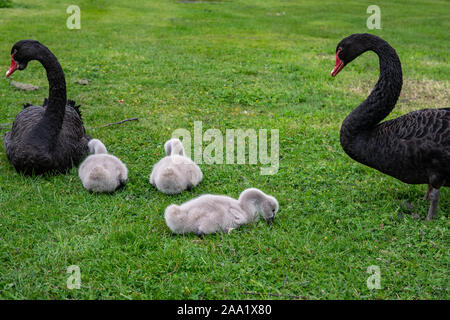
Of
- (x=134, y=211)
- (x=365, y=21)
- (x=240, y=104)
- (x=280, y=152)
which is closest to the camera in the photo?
(x=134, y=211)

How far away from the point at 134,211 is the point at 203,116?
298 centimetres

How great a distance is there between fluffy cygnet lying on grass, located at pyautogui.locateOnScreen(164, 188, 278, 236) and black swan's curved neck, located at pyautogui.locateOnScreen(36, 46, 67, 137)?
6.12ft

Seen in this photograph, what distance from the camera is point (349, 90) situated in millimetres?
8008

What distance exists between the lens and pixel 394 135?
3.86m

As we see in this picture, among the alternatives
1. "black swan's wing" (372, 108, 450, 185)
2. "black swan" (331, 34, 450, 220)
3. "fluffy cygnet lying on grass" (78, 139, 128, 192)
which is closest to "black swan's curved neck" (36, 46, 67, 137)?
"fluffy cygnet lying on grass" (78, 139, 128, 192)

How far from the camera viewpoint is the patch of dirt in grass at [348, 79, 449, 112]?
730 cm

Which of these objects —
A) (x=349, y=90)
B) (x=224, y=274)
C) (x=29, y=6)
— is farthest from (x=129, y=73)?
(x=29, y=6)

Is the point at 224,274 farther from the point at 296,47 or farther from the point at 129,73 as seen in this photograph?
the point at 296,47

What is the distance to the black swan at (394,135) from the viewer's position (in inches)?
143

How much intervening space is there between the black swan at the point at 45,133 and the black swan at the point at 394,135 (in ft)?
9.45

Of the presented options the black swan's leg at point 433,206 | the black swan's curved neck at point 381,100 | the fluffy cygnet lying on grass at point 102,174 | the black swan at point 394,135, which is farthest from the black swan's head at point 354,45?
the fluffy cygnet lying on grass at point 102,174

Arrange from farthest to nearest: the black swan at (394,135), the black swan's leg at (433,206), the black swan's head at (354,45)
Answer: the black swan's head at (354,45), the black swan's leg at (433,206), the black swan at (394,135)

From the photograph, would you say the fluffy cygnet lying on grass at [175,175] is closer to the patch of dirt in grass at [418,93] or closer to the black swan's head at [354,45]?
the black swan's head at [354,45]

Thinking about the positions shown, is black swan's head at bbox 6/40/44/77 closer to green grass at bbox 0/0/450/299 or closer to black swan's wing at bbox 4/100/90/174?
black swan's wing at bbox 4/100/90/174
